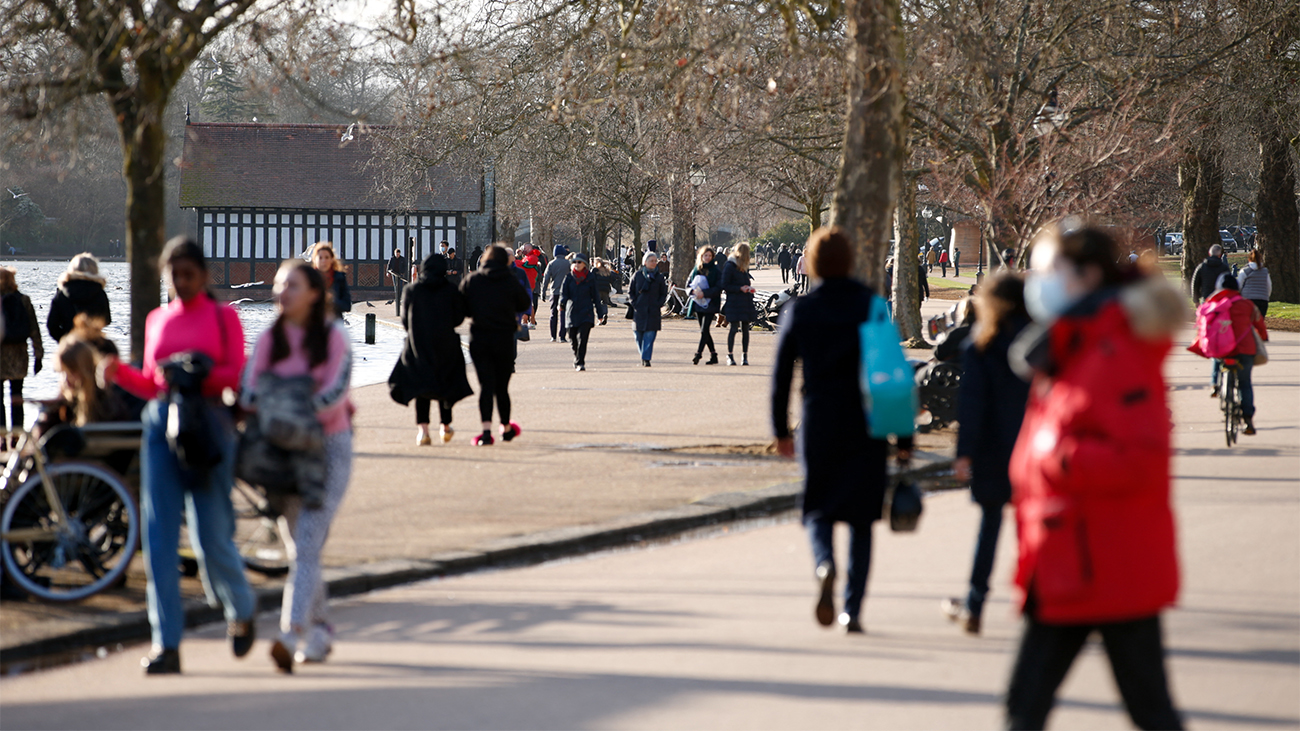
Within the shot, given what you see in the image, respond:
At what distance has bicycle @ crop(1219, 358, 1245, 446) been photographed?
1210 centimetres

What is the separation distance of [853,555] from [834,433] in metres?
0.52

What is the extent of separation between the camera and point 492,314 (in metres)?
12.0

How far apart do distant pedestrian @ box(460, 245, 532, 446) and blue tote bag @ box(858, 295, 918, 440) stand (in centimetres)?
635

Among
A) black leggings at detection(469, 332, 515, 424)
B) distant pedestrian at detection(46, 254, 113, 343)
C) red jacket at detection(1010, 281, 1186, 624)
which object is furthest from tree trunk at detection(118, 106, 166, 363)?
red jacket at detection(1010, 281, 1186, 624)

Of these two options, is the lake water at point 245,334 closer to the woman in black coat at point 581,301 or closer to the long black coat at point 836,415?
the woman in black coat at point 581,301

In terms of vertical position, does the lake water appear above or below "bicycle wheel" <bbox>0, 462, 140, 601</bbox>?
above

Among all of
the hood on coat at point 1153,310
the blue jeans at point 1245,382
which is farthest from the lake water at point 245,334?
the blue jeans at point 1245,382

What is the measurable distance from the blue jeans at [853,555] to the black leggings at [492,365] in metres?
6.46

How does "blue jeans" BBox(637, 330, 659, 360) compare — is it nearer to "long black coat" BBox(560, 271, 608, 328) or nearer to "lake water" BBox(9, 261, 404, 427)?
"long black coat" BBox(560, 271, 608, 328)

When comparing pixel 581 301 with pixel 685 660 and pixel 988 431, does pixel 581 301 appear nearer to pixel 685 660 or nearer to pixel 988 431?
pixel 988 431

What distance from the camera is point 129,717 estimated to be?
4.91 metres

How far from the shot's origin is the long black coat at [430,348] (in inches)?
462

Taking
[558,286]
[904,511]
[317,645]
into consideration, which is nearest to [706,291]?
[558,286]

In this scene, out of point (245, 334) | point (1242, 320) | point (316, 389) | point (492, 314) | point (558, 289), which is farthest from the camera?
point (245, 334)
